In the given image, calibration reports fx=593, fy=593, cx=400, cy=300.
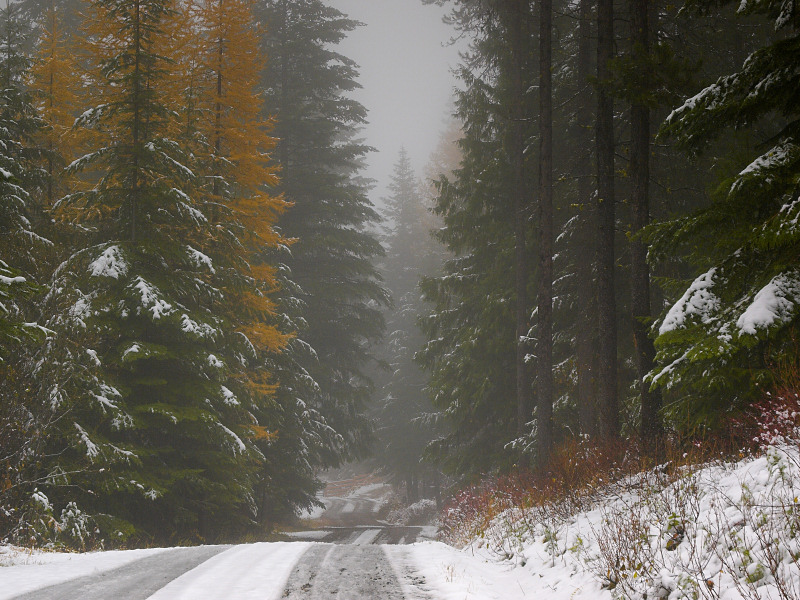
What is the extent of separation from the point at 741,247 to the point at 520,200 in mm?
12499

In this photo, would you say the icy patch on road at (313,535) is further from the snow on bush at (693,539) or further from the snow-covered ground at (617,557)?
the snow on bush at (693,539)

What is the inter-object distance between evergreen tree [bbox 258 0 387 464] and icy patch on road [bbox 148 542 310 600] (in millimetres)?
17927

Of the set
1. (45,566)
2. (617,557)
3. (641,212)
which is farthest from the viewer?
(641,212)

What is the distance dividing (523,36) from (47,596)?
64.9ft

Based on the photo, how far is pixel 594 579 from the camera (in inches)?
225

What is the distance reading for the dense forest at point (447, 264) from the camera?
23.2 feet

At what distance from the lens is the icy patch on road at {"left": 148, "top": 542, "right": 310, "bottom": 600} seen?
5.94 meters

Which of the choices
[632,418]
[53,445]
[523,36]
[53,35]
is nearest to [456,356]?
[632,418]

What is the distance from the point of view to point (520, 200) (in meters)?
18.8

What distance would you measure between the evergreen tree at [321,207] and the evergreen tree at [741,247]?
20.6 m

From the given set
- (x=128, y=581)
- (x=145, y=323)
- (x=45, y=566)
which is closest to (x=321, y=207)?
(x=145, y=323)

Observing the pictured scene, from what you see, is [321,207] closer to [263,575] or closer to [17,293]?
[17,293]

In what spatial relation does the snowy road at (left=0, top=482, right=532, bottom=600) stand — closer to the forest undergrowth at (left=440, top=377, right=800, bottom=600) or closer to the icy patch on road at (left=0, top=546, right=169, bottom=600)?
the icy patch on road at (left=0, top=546, right=169, bottom=600)

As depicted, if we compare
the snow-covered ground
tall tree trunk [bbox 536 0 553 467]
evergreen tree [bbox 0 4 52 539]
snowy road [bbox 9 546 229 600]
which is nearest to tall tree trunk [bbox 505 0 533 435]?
tall tree trunk [bbox 536 0 553 467]
